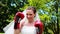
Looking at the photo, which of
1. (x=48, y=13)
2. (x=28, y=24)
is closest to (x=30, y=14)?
(x=28, y=24)

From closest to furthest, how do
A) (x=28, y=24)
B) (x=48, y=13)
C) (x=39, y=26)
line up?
(x=39, y=26), (x=28, y=24), (x=48, y=13)

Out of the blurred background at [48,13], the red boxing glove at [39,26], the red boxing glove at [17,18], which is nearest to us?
the red boxing glove at [39,26]

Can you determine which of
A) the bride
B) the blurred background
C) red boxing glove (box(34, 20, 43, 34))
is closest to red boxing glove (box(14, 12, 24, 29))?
the bride

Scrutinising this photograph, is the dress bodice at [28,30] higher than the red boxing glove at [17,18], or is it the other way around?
the red boxing glove at [17,18]

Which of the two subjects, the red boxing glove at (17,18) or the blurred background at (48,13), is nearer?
the red boxing glove at (17,18)

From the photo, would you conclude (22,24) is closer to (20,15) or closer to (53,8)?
(20,15)

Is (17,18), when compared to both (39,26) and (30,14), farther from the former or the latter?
(39,26)

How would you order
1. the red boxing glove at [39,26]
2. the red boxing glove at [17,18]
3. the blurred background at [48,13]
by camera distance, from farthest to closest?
the blurred background at [48,13] → the red boxing glove at [17,18] → the red boxing glove at [39,26]

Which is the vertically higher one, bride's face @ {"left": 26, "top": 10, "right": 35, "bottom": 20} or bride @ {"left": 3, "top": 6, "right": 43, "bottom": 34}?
bride's face @ {"left": 26, "top": 10, "right": 35, "bottom": 20}

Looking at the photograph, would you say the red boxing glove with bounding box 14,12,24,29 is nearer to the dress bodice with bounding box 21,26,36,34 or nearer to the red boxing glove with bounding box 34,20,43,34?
the dress bodice with bounding box 21,26,36,34

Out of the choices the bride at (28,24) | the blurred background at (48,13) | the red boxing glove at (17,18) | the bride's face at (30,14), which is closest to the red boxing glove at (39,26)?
the bride at (28,24)

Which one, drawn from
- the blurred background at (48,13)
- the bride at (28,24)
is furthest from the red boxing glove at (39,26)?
the blurred background at (48,13)

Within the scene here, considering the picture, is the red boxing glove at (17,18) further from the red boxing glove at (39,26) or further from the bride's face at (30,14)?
the red boxing glove at (39,26)

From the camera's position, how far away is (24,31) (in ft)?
8.91
